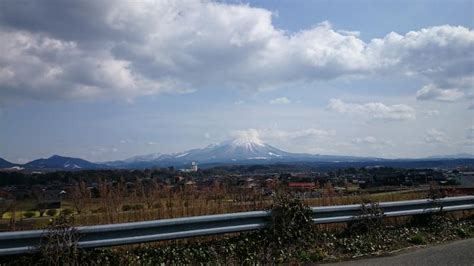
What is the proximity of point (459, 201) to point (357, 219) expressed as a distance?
382cm

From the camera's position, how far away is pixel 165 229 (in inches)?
313

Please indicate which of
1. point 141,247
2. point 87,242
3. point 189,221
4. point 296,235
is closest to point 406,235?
point 296,235

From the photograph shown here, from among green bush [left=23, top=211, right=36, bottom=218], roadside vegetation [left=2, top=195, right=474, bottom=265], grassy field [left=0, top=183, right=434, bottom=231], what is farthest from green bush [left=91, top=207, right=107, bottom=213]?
roadside vegetation [left=2, top=195, right=474, bottom=265]

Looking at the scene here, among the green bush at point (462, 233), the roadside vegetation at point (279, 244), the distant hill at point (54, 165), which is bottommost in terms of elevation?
the green bush at point (462, 233)

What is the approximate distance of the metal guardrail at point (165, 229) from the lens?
6941 mm

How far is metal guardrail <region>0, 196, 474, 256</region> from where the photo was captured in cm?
694

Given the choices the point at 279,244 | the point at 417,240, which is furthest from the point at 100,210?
the point at 417,240

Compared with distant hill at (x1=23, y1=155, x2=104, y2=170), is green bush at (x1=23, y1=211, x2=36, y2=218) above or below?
below

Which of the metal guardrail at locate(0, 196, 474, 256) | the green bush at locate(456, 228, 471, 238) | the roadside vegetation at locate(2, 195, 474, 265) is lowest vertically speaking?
the green bush at locate(456, 228, 471, 238)

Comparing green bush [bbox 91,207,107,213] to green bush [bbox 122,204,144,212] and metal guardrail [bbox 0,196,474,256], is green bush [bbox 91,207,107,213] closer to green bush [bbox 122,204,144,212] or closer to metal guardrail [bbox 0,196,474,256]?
green bush [bbox 122,204,144,212]

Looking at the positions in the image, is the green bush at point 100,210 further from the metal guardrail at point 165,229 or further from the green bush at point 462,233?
the green bush at point 462,233

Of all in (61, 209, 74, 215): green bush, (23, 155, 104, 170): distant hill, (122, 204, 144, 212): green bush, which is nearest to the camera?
(61, 209, 74, 215): green bush

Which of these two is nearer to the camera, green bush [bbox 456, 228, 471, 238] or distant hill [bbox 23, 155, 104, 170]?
green bush [bbox 456, 228, 471, 238]

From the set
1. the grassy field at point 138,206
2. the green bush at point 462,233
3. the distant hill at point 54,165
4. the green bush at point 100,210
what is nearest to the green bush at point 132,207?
the grassy field at point 138,206
